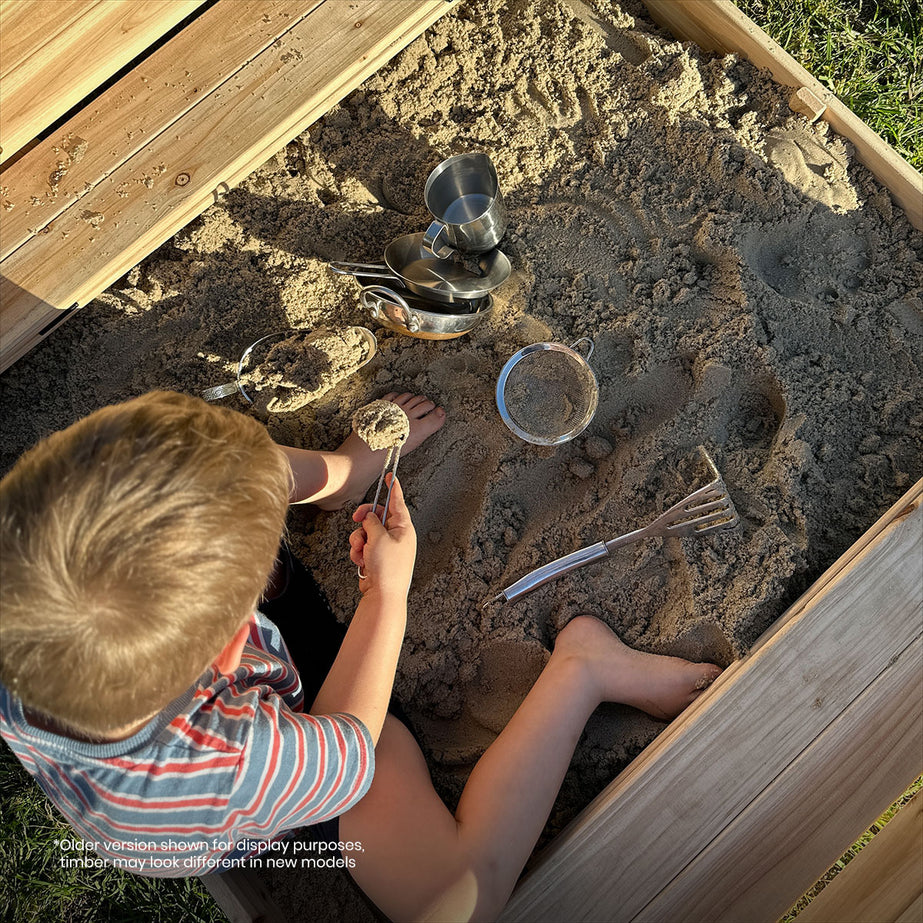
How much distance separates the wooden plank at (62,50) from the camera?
1.71 meters

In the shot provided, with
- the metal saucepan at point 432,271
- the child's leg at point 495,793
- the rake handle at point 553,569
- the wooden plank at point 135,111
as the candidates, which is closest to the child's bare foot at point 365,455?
the metal saucepan at point 432,271

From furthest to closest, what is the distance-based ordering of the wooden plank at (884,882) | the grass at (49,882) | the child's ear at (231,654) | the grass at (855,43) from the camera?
the grass at (855,43)
the grass at (49,882)
the wooden plank at (884,882)
the child's ear at (231,654)

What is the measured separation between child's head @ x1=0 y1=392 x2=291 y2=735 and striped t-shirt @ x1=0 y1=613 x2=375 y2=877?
17 cm

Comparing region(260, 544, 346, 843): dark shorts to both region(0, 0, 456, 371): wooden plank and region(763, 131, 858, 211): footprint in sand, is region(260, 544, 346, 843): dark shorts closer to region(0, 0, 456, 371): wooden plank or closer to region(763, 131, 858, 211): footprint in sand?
region(0, 0, 456, 371): wooden plank

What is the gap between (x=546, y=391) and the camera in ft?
6.05

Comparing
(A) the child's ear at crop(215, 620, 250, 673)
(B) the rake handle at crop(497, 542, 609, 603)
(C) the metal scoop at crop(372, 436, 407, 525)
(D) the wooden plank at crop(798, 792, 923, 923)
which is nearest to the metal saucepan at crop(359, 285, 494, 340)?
(C) the metal scoop at crop(372, 436, 407, 525)

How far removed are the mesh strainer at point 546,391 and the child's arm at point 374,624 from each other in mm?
327

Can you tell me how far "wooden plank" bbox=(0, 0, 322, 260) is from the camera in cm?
176

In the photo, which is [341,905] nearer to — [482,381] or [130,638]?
[130,638]

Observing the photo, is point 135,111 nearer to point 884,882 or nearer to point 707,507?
point 707,507

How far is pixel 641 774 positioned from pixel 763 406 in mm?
838

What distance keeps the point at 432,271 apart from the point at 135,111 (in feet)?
2.45

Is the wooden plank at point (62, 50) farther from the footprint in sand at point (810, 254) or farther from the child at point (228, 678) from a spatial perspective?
the footprint in sand at point (810, 254)

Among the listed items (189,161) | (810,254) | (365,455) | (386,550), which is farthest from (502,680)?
(189,161)
